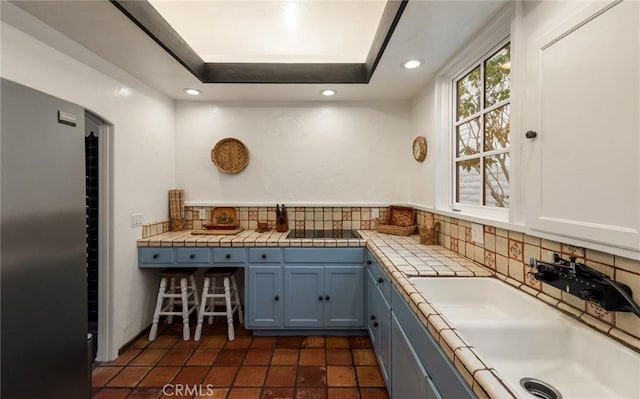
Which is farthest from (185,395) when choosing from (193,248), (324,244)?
(324,244)

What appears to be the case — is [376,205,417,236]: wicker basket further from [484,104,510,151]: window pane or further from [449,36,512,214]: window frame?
[484,104,510,151]: window pane

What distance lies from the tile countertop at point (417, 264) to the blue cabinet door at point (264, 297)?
0.80 ft

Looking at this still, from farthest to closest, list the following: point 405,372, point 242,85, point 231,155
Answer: point 231,155 → point 242,85 → point 405,372

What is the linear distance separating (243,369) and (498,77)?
2.56 m

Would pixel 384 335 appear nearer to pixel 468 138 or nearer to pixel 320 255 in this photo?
pixel 320 255

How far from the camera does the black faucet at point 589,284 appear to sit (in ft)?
2.71

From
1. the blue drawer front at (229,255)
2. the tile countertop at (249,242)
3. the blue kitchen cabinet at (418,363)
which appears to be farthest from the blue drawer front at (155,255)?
the blue kitchen cabinet at (418,363)

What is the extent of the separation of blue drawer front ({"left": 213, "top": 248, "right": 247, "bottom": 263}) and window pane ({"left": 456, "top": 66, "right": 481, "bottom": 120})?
207 cm

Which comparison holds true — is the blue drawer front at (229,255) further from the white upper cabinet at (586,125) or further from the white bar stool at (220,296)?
A: the white upper cabinet at (586,125)

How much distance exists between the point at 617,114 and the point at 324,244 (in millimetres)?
1875

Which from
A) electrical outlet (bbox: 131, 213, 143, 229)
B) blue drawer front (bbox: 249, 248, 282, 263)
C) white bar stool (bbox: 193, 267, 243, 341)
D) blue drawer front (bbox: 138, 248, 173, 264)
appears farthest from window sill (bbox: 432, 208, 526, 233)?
electrical outlet (bbox: 131, 213, 143, 229)

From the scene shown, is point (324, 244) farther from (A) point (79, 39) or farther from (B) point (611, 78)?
(A) point (79, 39)

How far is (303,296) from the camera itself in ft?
7.92

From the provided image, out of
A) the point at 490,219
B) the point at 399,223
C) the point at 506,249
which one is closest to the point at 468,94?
the point at 490,219
